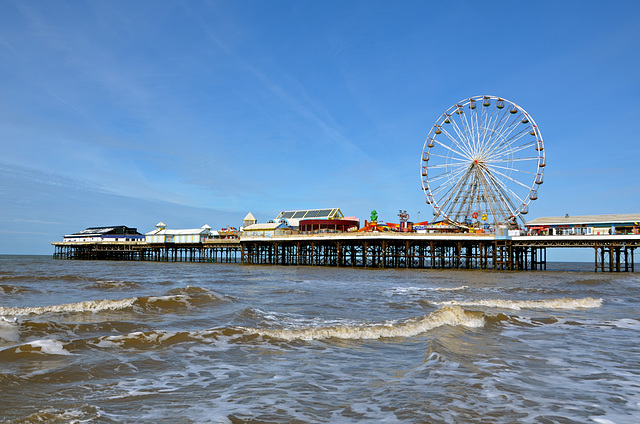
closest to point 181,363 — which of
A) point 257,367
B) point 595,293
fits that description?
point 257,367

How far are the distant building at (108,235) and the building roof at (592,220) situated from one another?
64783 millimetres

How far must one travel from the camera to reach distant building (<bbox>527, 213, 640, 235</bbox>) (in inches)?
1729

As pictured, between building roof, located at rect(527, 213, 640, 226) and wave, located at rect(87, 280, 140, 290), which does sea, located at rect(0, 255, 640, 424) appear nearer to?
wave, located at rect(87, 280, 140, 290)

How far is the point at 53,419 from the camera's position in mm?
5141

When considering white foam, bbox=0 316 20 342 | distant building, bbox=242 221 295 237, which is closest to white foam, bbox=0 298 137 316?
white foam, bbox=0 316 20 342

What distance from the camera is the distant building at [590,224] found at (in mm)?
43906

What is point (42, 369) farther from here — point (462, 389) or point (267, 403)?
point (462, 389)

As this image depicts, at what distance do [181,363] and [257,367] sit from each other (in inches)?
54.8

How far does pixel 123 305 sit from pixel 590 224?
5147cm

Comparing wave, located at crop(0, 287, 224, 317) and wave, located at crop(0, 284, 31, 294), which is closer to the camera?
wave, located at crop(0, 287, 224, 317)

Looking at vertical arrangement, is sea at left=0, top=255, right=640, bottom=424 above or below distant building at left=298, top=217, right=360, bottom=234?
below

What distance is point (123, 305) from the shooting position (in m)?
15.1

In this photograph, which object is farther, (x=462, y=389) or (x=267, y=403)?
(x=462, y=389)

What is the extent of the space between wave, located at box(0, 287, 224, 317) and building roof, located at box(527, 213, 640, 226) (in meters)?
47.0
